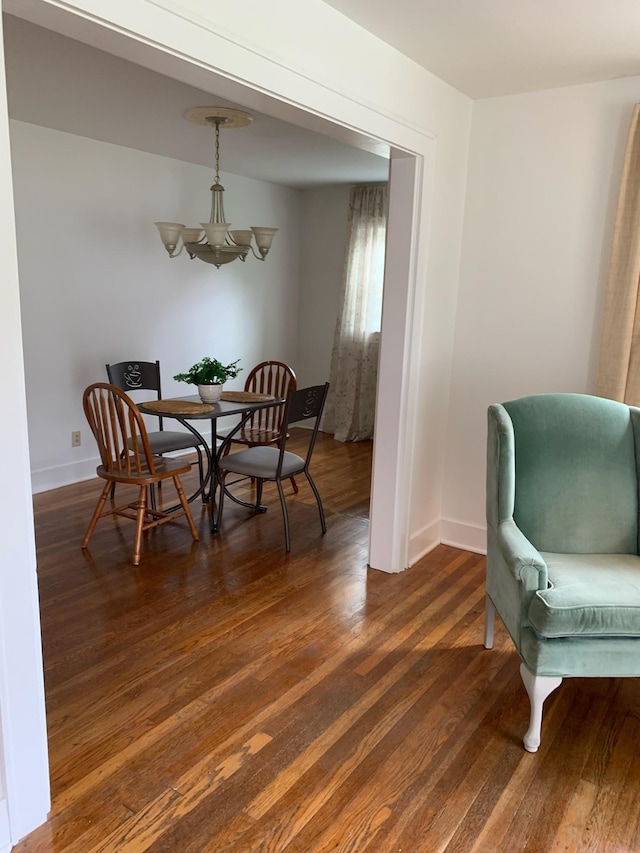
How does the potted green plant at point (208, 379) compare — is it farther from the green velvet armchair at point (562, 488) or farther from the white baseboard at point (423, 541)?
the green velvet armchair at point (562, 488)

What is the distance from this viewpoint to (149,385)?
452cm

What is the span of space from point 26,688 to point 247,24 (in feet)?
6.26

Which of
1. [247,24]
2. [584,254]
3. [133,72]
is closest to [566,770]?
[584,254]

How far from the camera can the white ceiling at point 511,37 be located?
2.14 meters

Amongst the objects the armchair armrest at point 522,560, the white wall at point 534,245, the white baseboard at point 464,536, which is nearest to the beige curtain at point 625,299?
the white wall at point 534,245

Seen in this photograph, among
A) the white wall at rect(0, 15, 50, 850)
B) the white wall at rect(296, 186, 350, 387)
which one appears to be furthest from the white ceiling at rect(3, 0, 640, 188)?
the white wall at rect(296, 186, 350, 387)

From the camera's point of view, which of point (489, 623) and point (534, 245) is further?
point (534, 245)

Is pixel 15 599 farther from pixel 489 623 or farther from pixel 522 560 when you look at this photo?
pixel 489 623

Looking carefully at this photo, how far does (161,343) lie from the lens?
16.9 ft

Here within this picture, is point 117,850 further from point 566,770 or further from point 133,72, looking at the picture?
point 133,72

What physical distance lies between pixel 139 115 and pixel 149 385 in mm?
1727

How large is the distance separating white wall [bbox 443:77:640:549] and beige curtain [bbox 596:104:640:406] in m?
0.08

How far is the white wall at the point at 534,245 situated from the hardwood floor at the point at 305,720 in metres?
1.03

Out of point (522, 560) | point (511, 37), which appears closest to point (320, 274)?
point (511, 37)
